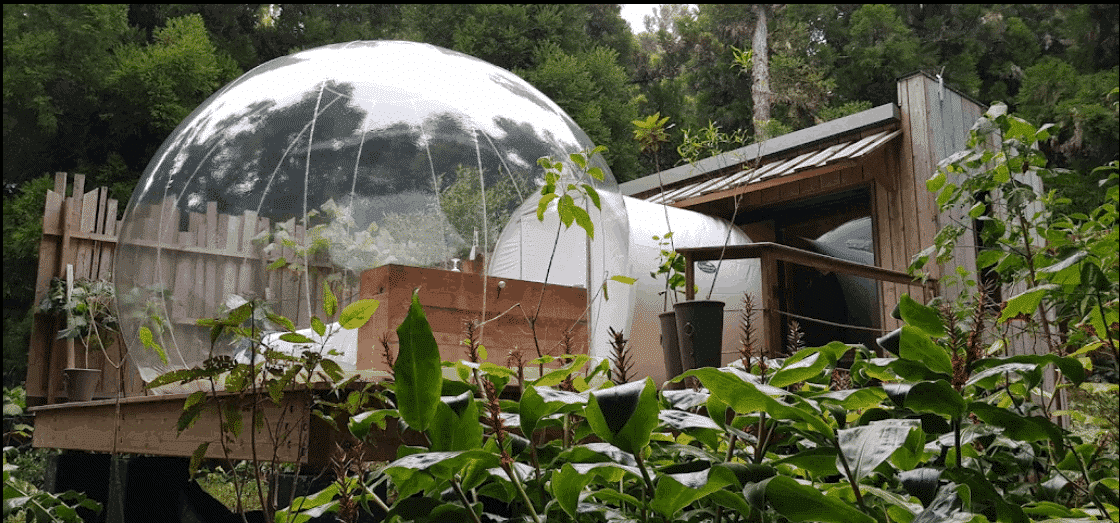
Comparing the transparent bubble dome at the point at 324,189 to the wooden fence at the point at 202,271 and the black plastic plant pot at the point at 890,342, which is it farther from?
the black plastic plant pot at the point at 890,342

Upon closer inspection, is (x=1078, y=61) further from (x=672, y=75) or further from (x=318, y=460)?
(x=318, y=460)

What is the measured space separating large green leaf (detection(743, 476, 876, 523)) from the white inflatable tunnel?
2.03 meters

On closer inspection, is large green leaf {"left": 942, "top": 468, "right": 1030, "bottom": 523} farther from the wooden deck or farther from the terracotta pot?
the terracotta pot

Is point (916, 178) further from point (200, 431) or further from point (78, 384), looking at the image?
point (78, 384)

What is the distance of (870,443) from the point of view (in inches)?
29.0

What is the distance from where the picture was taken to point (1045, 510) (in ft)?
3.07

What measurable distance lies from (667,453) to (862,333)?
5.81m

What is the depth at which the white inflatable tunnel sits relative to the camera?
9.88 ft

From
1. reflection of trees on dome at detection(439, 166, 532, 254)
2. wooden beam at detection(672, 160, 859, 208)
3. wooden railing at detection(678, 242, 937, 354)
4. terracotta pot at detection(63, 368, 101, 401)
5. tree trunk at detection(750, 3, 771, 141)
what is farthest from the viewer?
tree trunk at detection(750, 3, 771, 141)

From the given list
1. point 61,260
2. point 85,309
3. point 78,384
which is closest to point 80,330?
point 78,384

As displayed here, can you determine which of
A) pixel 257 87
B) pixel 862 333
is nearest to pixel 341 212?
pixel 257 87

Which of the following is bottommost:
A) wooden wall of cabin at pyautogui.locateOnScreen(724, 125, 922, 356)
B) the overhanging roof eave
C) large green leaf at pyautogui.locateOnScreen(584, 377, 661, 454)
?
large green leaf at pyautogui.locateOnScreen(584, 377, 661, 454)

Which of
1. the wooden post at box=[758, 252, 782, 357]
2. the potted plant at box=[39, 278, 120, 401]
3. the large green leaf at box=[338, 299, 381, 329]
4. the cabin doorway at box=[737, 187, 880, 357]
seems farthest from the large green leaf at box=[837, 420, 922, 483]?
the cabin doorway at box=[737, 187, 880, 357]

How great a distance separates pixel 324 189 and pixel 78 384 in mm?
2946
